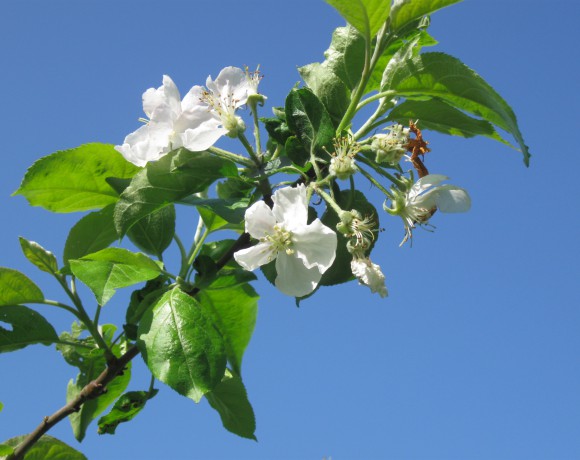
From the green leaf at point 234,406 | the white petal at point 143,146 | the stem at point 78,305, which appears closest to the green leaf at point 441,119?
the white petal at point 143,146

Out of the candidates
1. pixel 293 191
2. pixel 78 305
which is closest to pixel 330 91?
pixel 293 191

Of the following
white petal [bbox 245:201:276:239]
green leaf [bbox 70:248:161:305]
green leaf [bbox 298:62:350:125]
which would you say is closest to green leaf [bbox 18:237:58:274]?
green leaf [bbox 70:248:161:305]

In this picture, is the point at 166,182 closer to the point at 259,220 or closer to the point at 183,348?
the point at 259,220

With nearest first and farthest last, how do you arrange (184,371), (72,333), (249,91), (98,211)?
(184,371), (249,91), (98,211), (72,333)

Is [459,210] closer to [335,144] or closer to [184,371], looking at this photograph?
[335,144]

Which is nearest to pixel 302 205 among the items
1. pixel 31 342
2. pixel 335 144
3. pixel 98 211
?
pixel 335 144

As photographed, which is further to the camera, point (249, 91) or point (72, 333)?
point (72, 333)

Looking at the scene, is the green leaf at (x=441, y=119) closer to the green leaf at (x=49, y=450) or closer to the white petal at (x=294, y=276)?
the white petal at (x=294, y=276)
